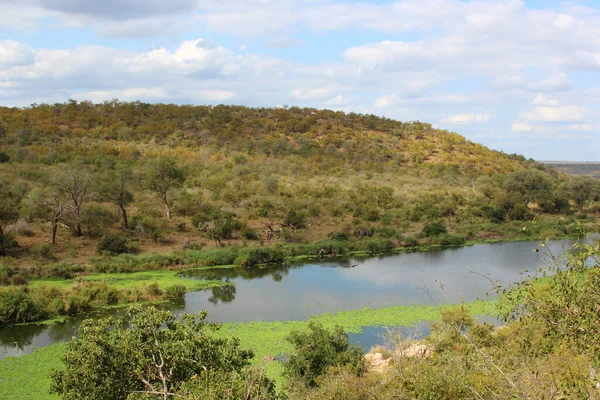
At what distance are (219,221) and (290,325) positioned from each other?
13166 mm

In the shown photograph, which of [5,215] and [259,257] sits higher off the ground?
[5,215]

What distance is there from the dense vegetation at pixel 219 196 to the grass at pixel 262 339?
3.38 meters

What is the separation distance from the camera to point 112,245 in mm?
26328

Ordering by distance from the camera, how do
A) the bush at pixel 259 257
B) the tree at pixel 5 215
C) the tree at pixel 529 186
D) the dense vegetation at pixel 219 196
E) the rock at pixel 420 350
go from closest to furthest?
the rock at pixel 420 350, the tree at pixel 5 215, the dense vegetation at pixel 219 196, the bush at pixel 259 257, the tree at pixel 529 186

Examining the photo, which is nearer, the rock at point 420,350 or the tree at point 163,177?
the rock at point 420,350

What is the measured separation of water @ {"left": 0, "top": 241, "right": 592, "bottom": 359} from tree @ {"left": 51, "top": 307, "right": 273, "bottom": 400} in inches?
321

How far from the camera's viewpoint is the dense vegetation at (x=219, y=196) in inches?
977

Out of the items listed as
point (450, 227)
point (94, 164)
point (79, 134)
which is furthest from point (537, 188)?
point (79, 134)

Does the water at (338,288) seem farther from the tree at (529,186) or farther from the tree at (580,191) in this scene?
the tree at (580,191)

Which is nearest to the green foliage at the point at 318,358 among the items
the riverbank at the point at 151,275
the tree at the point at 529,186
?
the riverbank at the point at 151,275

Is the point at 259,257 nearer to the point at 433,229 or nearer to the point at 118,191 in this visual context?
the point at 118,191

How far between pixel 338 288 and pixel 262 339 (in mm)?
7121

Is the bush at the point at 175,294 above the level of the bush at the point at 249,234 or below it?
below

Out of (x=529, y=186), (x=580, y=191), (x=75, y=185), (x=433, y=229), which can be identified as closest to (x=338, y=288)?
(x=433, y=229)
